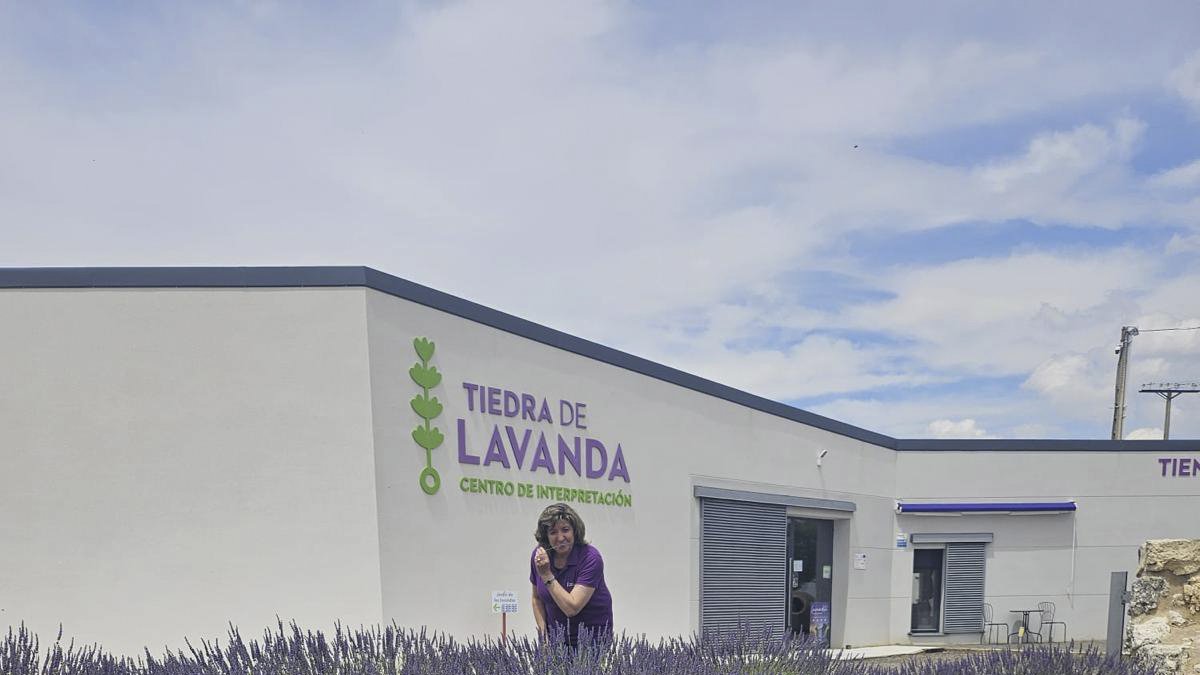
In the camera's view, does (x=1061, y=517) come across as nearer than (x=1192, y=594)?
No

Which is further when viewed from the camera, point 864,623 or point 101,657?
point 864,623

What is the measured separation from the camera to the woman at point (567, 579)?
18.3 feet

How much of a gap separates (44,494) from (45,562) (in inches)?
20.1

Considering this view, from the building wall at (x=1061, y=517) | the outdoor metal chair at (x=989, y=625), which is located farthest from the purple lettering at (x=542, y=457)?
the outdoor metal chair at (x=989, y=625)

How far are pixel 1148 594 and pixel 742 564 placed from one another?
754 cm

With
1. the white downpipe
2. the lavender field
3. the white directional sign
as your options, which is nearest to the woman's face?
the lavender field

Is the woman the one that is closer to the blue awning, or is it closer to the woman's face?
the woman's face

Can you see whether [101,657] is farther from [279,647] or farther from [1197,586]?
[1197,586]

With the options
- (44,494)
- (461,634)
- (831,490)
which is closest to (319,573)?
(461,634)

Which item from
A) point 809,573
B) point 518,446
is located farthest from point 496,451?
point 809,573

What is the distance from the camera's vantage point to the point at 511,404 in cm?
965

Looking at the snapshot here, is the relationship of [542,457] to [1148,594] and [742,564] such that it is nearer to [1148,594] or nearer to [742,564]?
[742,564]

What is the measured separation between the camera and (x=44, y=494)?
7617mm

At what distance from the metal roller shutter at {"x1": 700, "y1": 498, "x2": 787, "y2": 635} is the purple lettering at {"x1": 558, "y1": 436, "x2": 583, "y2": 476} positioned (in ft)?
9.43
